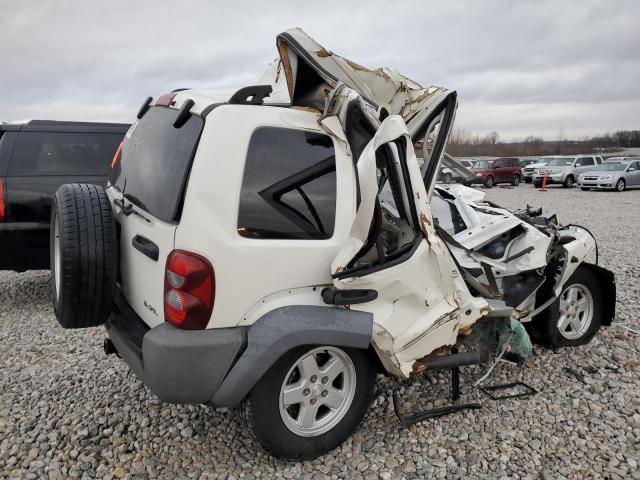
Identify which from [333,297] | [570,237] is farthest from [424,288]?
[570,237]

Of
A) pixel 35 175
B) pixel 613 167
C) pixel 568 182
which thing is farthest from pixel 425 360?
pixel 568 182

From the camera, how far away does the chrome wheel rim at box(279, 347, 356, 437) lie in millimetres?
2627

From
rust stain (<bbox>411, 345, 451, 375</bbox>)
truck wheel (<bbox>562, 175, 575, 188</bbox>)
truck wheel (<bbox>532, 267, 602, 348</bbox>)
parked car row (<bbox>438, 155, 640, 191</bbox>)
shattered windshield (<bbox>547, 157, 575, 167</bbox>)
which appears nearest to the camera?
rust stain (<bbox>411, 345, 451, 375</bbox>)

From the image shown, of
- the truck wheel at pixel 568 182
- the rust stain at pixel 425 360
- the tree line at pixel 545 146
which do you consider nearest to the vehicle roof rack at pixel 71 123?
the rust stain at pixel 425 360

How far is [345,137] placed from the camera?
261cm

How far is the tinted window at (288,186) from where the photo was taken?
7.84 feet

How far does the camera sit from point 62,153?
540 cm

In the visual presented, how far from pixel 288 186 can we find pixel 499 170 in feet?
89.0

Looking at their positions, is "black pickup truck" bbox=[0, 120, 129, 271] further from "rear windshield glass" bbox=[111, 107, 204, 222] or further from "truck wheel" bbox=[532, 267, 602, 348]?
"truck wheel" bbox=[532, 267, 602, 348]

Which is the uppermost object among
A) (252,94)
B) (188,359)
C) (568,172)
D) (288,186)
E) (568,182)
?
(252,94)

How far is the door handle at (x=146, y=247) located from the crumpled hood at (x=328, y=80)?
1.11 metres

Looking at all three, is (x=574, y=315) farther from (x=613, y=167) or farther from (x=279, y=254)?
(x=613, y=167)

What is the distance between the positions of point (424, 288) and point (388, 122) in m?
0.92

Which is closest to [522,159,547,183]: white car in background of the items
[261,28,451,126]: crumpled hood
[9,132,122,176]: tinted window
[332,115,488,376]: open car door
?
[9,132,122,176]: tinted window
